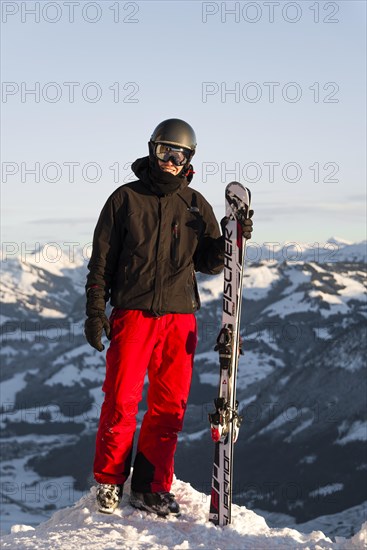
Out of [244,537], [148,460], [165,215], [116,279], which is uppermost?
[165,215]

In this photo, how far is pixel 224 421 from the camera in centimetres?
946

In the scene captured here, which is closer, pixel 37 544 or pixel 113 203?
pixel 37 544

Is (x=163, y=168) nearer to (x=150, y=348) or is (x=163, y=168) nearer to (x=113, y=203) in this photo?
(x=113, y=203)

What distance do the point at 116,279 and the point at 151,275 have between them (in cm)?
46

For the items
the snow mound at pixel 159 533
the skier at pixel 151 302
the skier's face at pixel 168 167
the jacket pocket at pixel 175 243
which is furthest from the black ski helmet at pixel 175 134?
the snow mound at pixel 159 533

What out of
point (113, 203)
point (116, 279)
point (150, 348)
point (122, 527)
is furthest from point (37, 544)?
point (113, 203)

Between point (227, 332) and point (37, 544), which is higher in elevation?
point (227, 332)

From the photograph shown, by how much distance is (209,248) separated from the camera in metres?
9.81

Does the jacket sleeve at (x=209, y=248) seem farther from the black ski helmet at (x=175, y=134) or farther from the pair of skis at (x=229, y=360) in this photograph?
the black ski helmet at (x=175, y=134)

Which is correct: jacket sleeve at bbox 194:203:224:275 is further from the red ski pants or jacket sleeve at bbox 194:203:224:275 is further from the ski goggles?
the ski goggles

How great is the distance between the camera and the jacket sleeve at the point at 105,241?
939cm

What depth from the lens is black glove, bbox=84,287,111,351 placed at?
363 inches

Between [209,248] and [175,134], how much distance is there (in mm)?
1421

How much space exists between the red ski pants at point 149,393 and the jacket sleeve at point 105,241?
474 millimetres
